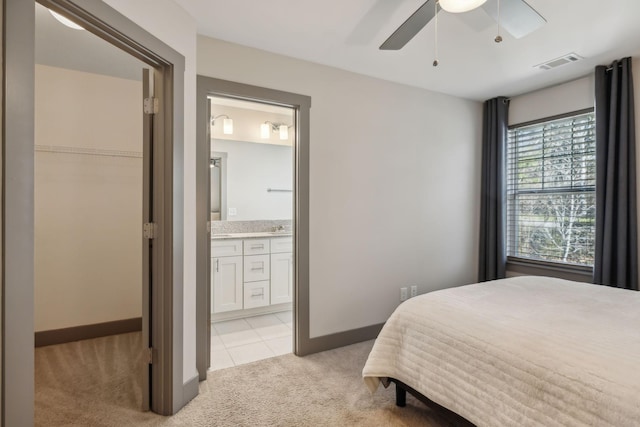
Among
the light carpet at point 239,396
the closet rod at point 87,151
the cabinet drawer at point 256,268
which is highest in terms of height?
the closet rod at point 87,151

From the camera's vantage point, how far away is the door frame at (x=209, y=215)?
2281 mm

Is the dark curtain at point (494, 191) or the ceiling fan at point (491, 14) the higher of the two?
the ceiling fan at point (491, 14)

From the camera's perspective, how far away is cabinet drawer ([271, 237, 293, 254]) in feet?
12.2

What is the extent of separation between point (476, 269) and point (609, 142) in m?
1.72

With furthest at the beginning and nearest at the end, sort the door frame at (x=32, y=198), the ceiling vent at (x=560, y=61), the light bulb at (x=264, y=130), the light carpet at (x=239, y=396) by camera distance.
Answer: the light bulb at (x=264, y=130), the ceiling vent at (x=560, y=61), the light carpet at (x=239, y=396), the door frame at (x=32, y=198)

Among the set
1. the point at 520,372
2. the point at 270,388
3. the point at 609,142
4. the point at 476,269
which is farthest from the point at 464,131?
the point at 270,388

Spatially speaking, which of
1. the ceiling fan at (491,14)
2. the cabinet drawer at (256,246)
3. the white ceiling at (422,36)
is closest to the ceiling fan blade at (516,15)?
the ceiling fan at (491,14)

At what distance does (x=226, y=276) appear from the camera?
11.3 ft

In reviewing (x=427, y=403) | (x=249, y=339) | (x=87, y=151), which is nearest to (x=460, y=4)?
(x=427, y=403)

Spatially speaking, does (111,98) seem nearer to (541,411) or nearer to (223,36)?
(223,36)

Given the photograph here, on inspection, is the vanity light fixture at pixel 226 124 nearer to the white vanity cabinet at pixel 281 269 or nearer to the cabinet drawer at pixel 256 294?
the white vanity cabinet at pixel 281 269

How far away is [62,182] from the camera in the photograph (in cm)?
295

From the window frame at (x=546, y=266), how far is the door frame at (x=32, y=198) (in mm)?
3270

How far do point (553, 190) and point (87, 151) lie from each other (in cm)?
446
